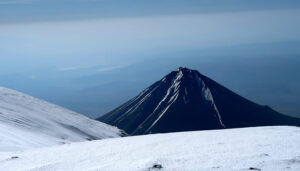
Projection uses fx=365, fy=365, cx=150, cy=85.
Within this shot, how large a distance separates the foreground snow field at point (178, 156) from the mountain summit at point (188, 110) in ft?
193

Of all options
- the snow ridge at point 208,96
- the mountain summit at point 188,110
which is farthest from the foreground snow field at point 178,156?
the snow ridge at point 208,96

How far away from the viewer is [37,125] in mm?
29875

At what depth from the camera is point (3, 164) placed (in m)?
11.5

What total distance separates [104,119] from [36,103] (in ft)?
142

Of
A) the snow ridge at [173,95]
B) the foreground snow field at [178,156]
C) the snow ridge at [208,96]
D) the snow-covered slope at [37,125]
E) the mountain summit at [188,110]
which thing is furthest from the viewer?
the snow ridge at [173,95]

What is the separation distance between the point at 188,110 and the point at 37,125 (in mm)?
51902

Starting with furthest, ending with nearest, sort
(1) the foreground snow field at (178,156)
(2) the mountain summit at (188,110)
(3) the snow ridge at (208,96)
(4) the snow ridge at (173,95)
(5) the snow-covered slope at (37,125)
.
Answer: (4) the snow ridge at (173,95), (3) the snow ridge at (208,96), (2) the mountain summit at (188,110), (5) the snow-covered slope at (37,125), (1) the foreground snow field at (178,156)

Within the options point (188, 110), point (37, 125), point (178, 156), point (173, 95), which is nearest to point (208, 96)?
point (188, 110)

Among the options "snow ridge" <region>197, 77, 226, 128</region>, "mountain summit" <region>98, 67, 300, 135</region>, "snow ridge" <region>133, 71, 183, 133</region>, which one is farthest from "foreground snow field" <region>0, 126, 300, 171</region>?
"snow ridge" <region>133, 71, 183, 133</region>

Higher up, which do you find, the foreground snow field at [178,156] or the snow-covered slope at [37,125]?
the foreground snow field at [178,156]

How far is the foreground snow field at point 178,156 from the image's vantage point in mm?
9797

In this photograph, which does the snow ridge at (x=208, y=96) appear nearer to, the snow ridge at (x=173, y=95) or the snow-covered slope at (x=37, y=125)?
the snow ridge at (x=173, y=95)

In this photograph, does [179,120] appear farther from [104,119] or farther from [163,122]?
[104,119]

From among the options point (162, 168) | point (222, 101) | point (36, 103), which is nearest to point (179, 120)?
point (222, 101)
